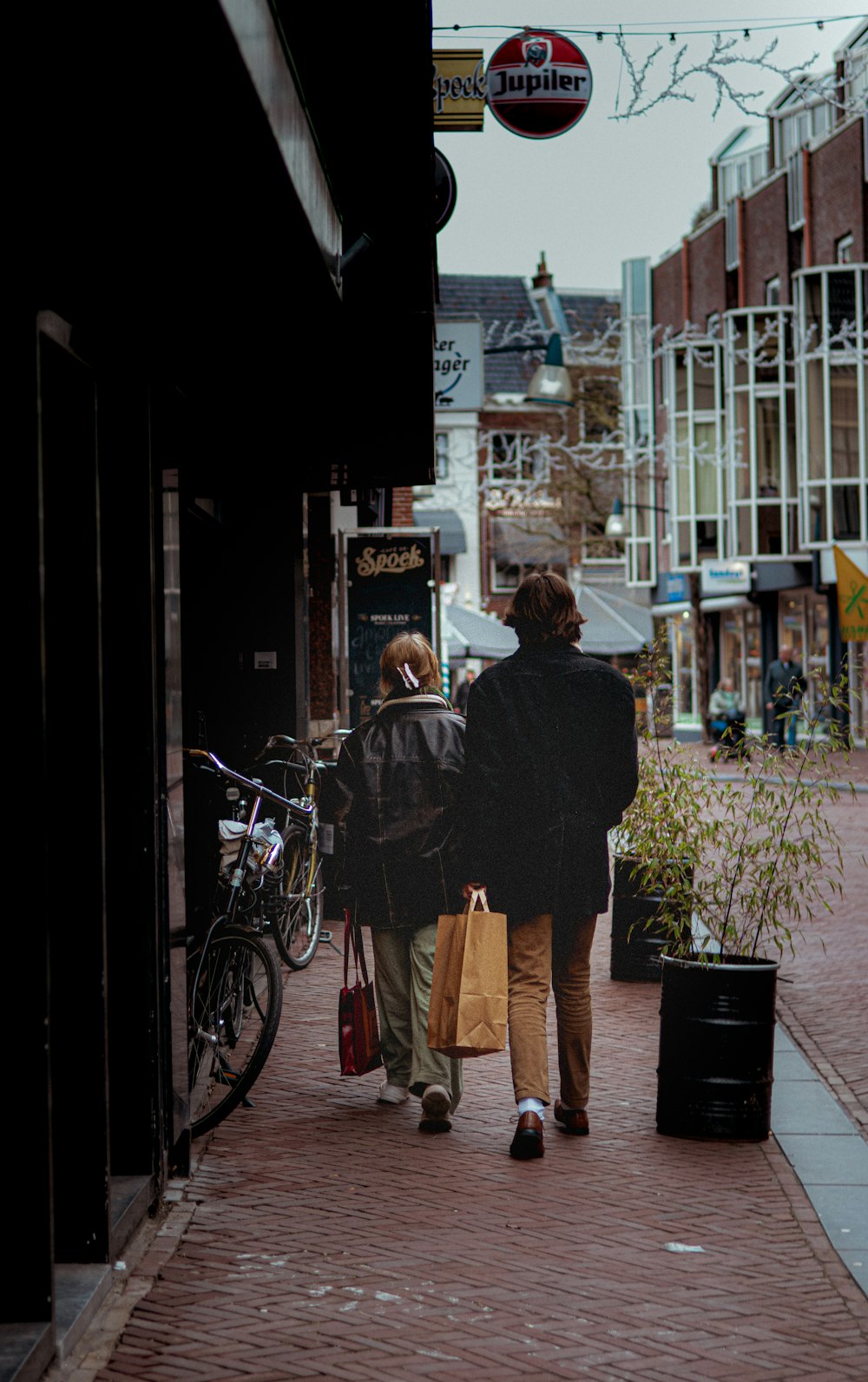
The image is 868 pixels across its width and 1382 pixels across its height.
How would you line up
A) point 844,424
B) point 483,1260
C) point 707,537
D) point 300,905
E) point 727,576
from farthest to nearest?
point 707,537 < point 727,576 < point 844,424 < point 300,905 < point 483,1260

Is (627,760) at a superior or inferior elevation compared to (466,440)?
inferior

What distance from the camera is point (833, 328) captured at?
3528 cm

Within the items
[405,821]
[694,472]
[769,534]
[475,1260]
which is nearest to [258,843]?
[405,821]

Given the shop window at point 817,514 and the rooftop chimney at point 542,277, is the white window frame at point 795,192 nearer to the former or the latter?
the shop window at point 817,514

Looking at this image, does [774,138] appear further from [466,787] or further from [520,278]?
[466,787]

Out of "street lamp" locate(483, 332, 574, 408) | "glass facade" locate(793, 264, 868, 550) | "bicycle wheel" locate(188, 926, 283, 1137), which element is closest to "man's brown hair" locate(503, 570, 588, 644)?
"bicycle wheel" locate(188, 926, 283, 1137)

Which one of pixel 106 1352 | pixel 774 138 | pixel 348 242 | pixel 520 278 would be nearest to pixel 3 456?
pixel 106 1352

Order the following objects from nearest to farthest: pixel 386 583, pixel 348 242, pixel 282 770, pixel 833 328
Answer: pixel 348 242 → pixel 282 770 → pixel 386 583 → pixel 833 328

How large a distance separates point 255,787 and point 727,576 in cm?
3373

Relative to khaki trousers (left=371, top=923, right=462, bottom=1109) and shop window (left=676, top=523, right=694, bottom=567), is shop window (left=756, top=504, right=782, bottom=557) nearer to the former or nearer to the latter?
shop window (left=676, top=523, right=694, bottom=567)

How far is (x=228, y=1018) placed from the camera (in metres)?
6.52

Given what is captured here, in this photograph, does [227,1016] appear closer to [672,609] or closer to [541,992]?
[541,992]

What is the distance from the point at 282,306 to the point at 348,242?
11.1 ft

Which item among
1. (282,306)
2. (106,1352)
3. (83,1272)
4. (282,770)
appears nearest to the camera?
(106,1352)
